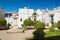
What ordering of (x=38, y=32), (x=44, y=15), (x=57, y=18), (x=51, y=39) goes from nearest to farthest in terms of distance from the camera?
(x=38, y=32), (x=51, y=39), (x=57, y=18), (x=44, y=15)

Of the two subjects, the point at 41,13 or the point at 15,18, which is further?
the point at 15,18

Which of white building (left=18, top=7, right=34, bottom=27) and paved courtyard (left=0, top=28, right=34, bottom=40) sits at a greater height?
white building (left=18, top=7, right=34, bottom=27)

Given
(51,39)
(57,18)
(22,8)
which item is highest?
(22,8)

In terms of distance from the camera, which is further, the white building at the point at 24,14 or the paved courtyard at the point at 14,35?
the white building at the point at 24,14

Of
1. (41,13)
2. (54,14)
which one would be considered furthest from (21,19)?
(54,14)

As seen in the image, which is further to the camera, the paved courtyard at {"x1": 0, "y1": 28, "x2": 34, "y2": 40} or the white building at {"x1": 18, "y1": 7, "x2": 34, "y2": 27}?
the white building at {"x1": 18, "y1": 7, "x2": 34, "y2": 27}

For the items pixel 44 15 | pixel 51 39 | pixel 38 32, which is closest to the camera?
pixel 38 32

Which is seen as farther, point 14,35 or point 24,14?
point 24,14

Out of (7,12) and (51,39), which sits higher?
(7,12)

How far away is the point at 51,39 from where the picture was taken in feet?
54.1

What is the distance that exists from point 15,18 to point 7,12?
14.0 m

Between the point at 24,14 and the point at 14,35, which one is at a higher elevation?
the point at 24,14

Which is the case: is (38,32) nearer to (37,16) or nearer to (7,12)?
(37,16)

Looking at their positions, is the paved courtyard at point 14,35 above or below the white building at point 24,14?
below
